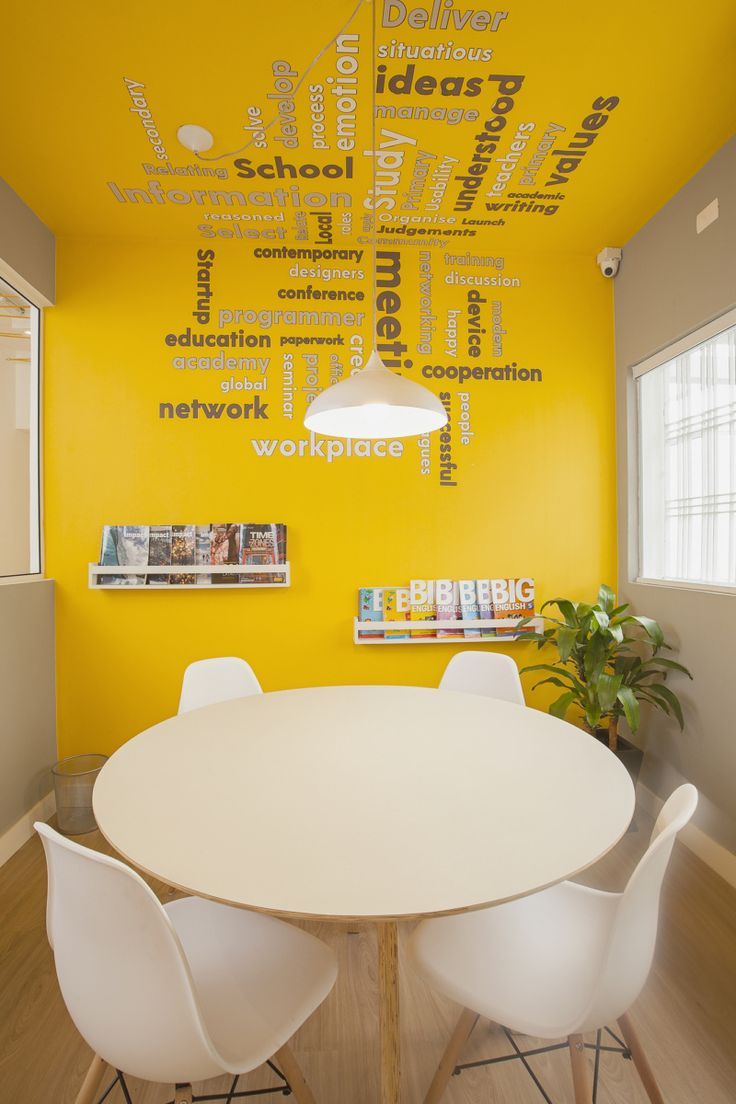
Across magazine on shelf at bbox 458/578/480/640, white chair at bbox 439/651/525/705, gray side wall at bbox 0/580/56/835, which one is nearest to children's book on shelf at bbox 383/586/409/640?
magazine on shelf at bbox 458/578/480/640

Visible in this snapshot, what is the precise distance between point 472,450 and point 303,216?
1.50 m

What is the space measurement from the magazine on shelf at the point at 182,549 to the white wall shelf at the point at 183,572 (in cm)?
2

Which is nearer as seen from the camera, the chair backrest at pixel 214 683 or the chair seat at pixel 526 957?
the chair seat at pixel 526 957

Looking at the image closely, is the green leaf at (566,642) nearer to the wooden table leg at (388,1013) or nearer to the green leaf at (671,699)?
the green leaf at (671,699)

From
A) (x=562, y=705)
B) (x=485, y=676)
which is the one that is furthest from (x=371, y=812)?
(x=562, y=705)

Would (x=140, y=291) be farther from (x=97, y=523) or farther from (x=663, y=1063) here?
(x=663, y=1063)

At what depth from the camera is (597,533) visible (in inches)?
132

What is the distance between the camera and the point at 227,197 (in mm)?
2740

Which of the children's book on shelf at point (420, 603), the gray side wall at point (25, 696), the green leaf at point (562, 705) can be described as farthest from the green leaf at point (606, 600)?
the gray side wall at point (25, 696)

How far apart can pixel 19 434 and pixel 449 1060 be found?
10.5 ft

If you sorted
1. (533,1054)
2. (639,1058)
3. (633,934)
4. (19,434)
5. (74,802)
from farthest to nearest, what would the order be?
1. (19,434)
2. (74,802)
3. (533,1054)
4. (639,1058)
5. (633,934)

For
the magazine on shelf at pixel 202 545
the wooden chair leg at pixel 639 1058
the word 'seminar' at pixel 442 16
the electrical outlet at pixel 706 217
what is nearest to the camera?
the wooden chair leg at pixel 639 1058

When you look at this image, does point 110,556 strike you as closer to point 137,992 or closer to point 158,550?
point 158,550

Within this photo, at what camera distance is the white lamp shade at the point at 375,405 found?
65.9 inches
